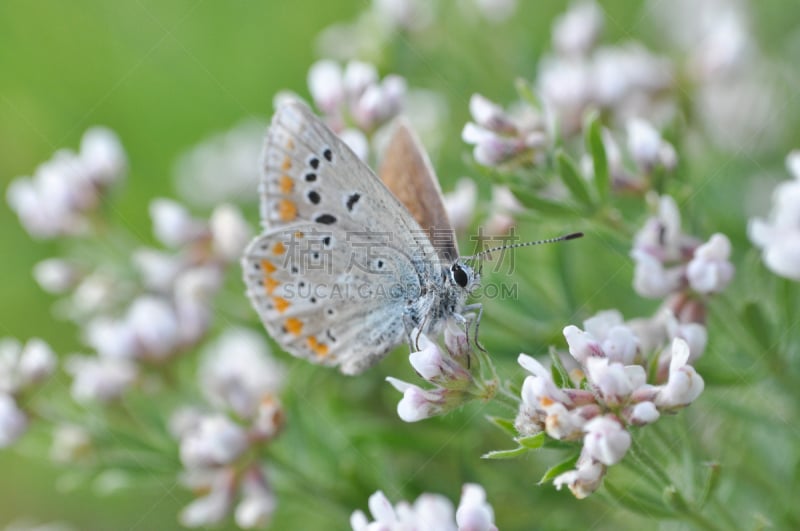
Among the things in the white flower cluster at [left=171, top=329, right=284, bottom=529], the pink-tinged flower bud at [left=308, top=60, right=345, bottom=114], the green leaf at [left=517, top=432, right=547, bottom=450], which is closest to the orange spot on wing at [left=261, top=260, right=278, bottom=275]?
the white flower cluster at [left=171, top=329, right=284, bottom=529]

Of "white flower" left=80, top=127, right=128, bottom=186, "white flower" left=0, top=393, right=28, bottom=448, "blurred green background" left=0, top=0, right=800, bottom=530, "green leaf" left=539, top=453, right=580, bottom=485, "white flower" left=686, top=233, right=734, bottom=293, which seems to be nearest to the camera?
"green leaf" left=539, top=453, right=580, bottom=485

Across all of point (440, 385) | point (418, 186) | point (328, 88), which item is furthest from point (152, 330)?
point (440, 385)

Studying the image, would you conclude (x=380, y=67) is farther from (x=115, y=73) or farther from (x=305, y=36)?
(x=115, y=73)

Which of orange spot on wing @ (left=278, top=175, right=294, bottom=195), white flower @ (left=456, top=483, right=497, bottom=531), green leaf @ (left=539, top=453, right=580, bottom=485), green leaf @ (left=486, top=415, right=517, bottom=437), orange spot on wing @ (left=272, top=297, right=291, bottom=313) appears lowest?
green leaf @ (left=539, top=453, right=580, bottom=485)

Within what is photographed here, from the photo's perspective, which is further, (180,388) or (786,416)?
(180,388)

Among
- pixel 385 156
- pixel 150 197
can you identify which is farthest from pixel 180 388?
pixel 150 197

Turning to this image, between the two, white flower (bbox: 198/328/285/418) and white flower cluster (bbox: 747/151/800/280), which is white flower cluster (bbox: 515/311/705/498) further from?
white flower (bbox: 198/328/285/418)
